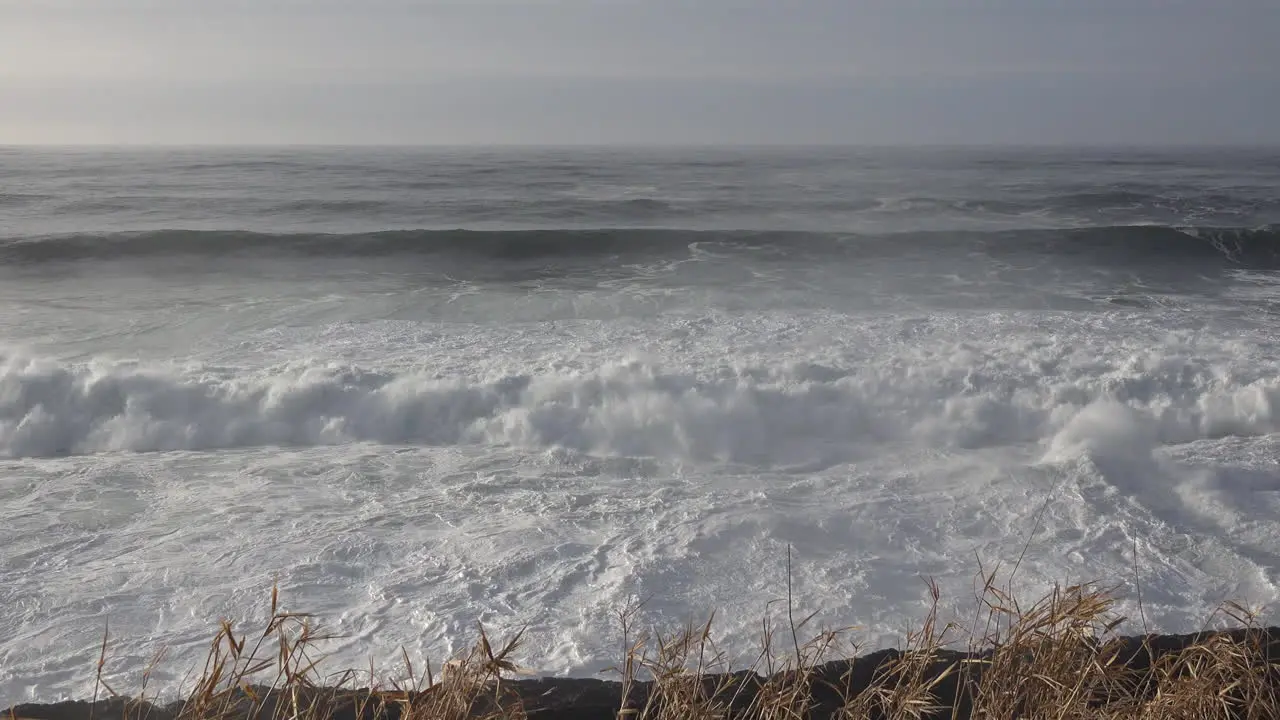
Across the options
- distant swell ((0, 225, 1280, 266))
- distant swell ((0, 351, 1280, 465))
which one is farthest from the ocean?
distant swell ((0, 225, 1280, 266))

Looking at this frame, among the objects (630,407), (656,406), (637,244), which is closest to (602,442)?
(630,407)

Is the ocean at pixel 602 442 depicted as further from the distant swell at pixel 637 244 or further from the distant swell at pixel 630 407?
the distant swell at pixel 637 244

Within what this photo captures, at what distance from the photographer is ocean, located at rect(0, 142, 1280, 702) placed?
4.45m

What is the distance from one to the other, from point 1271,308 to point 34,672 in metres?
14.1

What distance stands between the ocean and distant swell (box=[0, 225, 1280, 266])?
25 centimetres

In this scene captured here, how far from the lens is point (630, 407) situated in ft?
24.6

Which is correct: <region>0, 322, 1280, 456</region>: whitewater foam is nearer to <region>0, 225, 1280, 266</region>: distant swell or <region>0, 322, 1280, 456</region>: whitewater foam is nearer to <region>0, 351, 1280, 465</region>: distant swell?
<region>0, 351, 1280, 465</region>: distant swell

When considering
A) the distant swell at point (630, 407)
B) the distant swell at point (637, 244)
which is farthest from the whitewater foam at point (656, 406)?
the distant swell at point (637, 244)

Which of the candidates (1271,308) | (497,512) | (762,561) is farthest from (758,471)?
(1271,308)

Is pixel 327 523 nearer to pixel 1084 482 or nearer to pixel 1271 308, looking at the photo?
pixel 1084 482

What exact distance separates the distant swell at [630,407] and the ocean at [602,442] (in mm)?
36

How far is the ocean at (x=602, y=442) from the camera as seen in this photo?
445 cm

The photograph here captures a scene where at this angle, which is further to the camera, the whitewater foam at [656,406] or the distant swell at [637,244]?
the distant swell at [637,244]

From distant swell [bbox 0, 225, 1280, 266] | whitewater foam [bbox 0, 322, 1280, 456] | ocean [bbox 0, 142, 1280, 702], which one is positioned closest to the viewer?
ocean [bbox 0, 142, 1280, 702]
